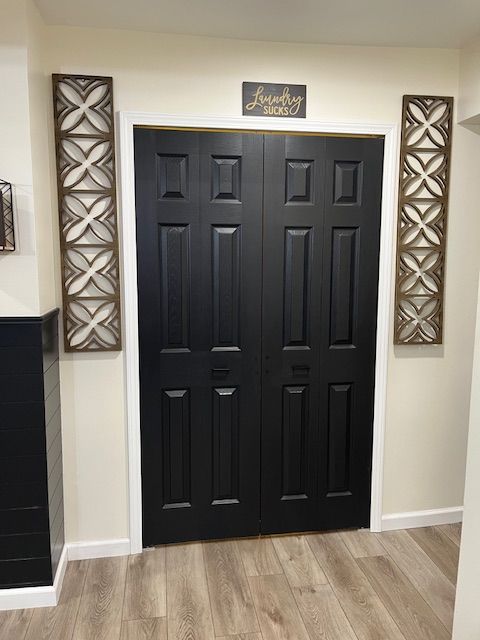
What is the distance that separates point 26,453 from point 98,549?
0.75 metres

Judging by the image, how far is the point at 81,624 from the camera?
84.9 inches

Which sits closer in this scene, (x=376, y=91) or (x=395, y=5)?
(x=395, y=5)

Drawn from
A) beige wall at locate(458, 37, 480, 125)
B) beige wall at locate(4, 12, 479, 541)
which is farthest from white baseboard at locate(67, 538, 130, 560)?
beige wall at locate(458, 37, 480, 125)

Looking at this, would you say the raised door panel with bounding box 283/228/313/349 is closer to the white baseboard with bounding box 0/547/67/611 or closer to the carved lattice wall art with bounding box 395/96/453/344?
the carved lattice wall art with bounding box 395/96/453/344

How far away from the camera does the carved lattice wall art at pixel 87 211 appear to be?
2.34m

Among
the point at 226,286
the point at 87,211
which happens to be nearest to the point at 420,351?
the point at 226,286

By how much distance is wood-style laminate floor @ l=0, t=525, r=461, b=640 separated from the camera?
212cm

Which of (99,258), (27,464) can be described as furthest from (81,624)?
(99,258)

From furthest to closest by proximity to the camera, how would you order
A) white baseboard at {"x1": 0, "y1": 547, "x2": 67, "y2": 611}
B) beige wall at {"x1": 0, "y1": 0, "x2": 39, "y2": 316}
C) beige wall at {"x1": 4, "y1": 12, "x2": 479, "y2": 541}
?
beige wall at {"x1": 4, "y1": 12, "x2": 479, "y2": 541}, white baseboard at {"x1": 0, "y1": 547, "x2": 67, "y2": 611}, beige wall at {"x1": 0, "y1": 0, "x2": 39, "y2": 316}

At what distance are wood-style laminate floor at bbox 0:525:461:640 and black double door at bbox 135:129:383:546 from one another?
0.51ft

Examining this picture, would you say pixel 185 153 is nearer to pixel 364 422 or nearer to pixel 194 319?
pixel 194 319

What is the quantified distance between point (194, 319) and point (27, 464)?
38.9 inches

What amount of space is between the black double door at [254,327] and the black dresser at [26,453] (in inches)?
20.4

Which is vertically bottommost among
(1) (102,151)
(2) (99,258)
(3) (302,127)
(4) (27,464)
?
(4) (27,464)
